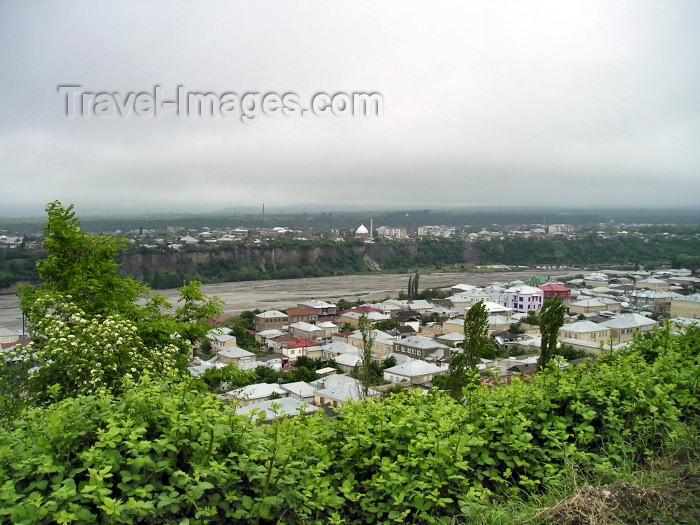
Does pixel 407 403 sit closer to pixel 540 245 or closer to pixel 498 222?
pixel 540 245

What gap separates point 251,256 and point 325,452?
141ft

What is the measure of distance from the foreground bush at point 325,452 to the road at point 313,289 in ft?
77.4

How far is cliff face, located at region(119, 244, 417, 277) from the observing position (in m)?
39.7

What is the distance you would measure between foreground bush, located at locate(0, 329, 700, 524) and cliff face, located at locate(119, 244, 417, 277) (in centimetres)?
3745

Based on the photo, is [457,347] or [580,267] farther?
[580,267]

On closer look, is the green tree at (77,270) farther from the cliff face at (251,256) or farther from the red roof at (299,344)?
the cliff face at (251,256)

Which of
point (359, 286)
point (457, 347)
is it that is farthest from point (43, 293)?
point (359, 286)

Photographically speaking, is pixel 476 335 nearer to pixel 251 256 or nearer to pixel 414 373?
pixel 414 373

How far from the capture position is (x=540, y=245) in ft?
176

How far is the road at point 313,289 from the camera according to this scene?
90.9 feet

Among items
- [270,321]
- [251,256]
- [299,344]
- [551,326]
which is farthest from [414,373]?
[251,256]

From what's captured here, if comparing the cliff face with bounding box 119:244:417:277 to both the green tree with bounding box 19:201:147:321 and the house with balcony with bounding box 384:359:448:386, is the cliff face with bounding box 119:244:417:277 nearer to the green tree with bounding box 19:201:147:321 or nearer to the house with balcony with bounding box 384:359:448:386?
the house with balcony with bounding box 384:359:448:386

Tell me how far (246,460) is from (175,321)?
378 cm

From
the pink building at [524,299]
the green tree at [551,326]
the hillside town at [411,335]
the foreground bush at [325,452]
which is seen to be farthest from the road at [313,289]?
the foreground bush at [325,452]
